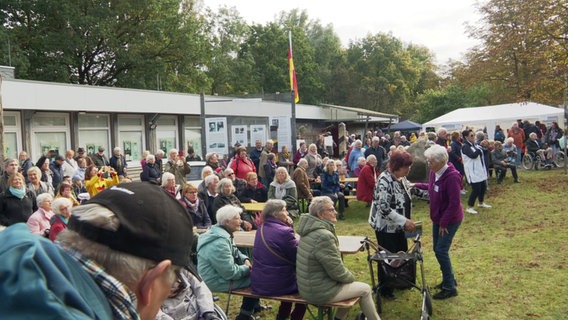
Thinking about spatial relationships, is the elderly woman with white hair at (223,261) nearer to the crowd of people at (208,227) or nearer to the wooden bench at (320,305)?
the crowd of people at (208,227)

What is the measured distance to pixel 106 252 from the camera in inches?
37.1

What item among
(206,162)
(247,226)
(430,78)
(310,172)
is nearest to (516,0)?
(310,172)

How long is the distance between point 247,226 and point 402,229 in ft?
8.53

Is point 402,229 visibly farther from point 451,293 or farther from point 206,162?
point 206,162

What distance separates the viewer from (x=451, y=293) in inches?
232

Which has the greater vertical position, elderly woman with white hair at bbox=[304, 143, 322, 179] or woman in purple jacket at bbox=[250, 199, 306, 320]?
elderly woman with white hair at bbox=[304, 143, 322, 179]

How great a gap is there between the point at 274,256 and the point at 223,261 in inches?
21.8

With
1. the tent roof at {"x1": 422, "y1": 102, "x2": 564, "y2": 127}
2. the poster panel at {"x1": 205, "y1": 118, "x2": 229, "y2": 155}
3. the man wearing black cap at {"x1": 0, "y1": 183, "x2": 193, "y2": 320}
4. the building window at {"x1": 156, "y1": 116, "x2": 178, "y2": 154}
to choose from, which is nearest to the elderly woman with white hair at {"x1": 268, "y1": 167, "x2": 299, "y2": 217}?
the poster panel at {"x1": 205, "y1": 118, "x2": 229, "y2": 155}

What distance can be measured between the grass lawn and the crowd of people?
38 centimetres

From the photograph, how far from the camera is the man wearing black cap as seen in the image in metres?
0.75

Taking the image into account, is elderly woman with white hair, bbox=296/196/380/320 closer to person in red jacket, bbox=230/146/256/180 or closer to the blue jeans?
the blue jeans

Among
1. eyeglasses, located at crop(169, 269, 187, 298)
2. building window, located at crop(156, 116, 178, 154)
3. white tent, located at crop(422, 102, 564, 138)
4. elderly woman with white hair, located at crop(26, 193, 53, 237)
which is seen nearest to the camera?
eyeglasses, located at crop(169, 269, 187, 298)

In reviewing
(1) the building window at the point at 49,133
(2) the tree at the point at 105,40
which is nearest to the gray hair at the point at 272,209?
(1) the building window at the point at 49,133

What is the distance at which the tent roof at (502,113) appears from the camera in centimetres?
2372
